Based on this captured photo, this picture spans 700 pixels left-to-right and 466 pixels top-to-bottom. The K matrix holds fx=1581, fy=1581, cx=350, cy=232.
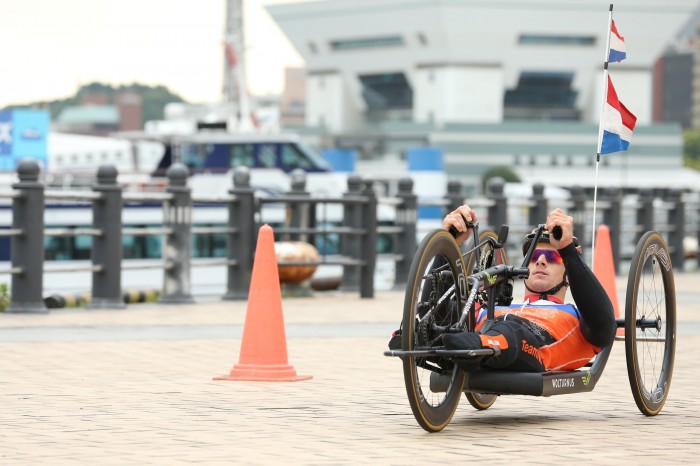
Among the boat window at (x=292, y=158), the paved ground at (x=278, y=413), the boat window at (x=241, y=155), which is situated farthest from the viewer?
the boat window at (x=241, y=155)


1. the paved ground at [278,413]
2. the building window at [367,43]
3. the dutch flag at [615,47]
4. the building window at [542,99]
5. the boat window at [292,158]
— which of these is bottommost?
the paved ground at [278,413]

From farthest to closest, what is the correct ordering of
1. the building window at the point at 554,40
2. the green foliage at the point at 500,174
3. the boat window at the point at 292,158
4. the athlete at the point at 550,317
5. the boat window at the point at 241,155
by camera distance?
1. the building window at the point at 554,40
2. the green foliage at the point at 500,174
3. the boat window at the point at 241,155
4. the boat window at the point at 292,158
5. the athlete at the point at 550,317

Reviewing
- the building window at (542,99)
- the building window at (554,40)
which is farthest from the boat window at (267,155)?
the building window at (542,99)

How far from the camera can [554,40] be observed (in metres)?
158

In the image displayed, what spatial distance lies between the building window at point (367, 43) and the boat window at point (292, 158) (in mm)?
117717

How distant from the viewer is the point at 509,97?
6555 inches

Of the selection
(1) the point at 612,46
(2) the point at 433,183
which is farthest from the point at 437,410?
(2) the point at 433,183

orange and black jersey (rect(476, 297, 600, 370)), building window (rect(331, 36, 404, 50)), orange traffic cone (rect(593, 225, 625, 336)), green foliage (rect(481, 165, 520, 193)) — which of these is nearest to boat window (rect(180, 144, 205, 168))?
orange traffic cone (rect(593, 225, 625, 336))

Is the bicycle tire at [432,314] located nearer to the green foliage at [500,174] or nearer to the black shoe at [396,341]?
the black shoe at [396,341]

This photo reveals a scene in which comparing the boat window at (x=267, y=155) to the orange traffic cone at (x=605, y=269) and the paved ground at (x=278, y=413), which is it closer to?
the orange traffic cone at (x=605, y=269)

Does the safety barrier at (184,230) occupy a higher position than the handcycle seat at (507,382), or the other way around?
the safety barrier at (184,230)

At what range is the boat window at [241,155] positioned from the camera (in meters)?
43.1

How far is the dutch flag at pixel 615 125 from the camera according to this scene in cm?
946

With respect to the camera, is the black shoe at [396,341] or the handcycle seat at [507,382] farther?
the handcycle seat at [507,382]
